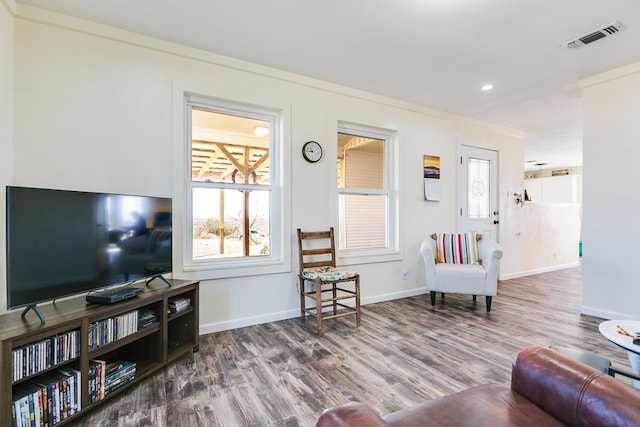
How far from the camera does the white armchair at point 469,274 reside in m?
3.32

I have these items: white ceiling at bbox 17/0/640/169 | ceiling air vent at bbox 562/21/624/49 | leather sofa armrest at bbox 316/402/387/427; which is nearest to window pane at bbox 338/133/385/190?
white ceiling at bbox 17/0/640/169

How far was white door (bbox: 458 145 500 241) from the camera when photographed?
450 cm

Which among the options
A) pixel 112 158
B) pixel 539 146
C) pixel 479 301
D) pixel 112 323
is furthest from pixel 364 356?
pixel 539 146

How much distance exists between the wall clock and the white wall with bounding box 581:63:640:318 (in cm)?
288

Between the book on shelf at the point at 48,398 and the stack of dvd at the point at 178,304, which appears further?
the stack of dvd at the point at 178,304

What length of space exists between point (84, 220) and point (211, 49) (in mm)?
1809

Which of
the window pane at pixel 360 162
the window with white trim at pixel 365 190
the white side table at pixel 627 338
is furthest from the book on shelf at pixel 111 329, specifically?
the white side table at pixel 627 338

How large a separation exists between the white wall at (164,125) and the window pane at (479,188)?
101 cm

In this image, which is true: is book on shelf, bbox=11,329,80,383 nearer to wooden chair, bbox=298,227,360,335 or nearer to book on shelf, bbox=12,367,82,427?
book on shelf, bbox=12,367,82,427

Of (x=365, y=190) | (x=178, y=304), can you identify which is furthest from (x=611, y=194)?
(x=178, y=304)

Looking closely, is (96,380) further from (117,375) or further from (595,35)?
(595,35)

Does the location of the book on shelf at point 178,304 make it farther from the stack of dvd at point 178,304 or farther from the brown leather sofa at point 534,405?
the brown leather sofa at point 534,405

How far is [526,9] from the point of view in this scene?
212 cm

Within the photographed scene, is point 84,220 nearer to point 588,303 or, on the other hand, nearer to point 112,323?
point 112,323
